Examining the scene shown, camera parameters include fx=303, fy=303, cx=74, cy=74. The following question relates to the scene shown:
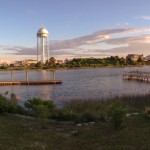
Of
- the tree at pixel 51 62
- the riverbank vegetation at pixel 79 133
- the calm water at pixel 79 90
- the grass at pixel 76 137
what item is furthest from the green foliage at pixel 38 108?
the tree at pixel 51 62

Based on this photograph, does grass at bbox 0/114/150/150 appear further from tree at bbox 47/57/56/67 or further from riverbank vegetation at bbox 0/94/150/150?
tree at bbox 47/57/56/67

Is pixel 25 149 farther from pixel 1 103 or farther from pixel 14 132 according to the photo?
pixel 1 103

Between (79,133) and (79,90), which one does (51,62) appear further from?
(79,133)

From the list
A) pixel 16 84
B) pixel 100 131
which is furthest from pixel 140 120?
pixel 16 84

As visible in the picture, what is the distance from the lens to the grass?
9070 mm

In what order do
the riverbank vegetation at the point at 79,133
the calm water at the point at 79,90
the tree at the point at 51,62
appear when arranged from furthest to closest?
the tree at the point at 51,62, the calm water at the point at 79,90, the riverbank vegetation at the point at 79,133

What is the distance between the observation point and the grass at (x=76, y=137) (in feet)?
29.8

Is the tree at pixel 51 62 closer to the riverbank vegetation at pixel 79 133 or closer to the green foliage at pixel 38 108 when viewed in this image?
the green foliage at pixel 38 108

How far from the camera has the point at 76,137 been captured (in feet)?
35.7

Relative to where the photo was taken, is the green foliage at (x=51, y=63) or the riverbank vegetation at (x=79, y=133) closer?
the riverbank vegetation at (x=79, y=133)

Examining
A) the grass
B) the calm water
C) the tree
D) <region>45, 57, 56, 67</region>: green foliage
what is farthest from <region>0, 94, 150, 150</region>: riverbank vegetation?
the tree

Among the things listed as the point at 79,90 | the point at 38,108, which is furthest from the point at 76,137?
the point at 79,90

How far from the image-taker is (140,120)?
1300cm

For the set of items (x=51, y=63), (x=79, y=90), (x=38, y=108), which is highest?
(x=51, y=63)
